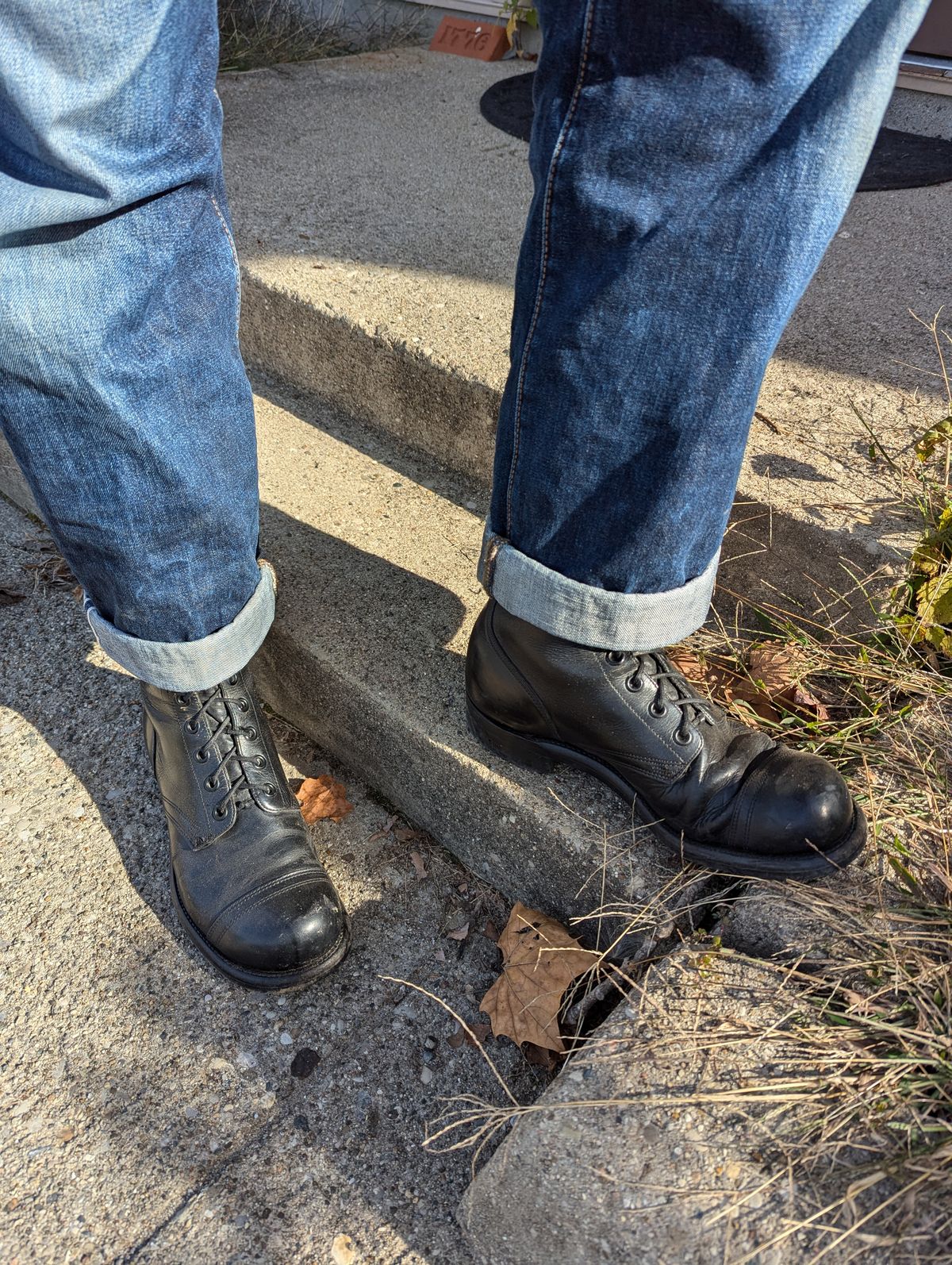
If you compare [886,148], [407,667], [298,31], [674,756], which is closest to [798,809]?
[674,756]

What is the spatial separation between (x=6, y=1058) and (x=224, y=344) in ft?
3.45

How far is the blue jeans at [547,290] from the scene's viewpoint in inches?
35.0

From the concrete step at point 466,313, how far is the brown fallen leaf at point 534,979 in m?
0.77

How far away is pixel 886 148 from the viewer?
116 inches

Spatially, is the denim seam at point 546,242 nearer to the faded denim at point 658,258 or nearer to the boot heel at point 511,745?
the faded denim at point 658,258

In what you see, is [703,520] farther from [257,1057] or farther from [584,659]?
[257,1057]

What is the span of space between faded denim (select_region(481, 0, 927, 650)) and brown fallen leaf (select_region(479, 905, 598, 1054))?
50cm

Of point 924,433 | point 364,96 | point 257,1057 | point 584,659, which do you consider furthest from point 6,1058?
point 364,96

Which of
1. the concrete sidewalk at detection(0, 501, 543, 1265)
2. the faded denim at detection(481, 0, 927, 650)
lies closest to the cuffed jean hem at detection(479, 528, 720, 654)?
the faded denim at detection(481, 0, 927, 650)

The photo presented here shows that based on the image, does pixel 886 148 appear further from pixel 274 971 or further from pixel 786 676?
pixel 274 971

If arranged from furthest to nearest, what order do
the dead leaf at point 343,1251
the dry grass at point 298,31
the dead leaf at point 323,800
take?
the dry grass at point 298,31 → the dead leaf at point 323,800 → the dead leaf at point 343,1251

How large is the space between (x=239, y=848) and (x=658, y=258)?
1.02m

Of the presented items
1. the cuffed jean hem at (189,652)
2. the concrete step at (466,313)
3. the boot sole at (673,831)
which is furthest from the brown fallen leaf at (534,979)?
the concrete step at (466,313)

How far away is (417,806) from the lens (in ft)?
5.26
